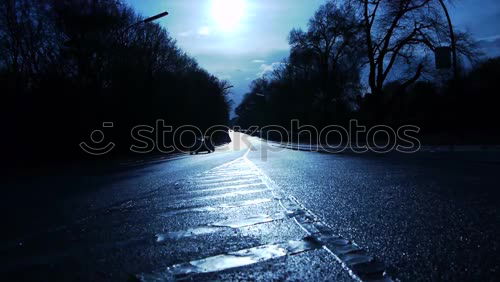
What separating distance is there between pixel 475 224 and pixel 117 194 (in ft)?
22.4

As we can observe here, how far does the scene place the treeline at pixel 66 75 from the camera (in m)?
25.6

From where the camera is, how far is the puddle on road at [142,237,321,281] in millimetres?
3607

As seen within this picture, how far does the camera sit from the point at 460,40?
3084cm

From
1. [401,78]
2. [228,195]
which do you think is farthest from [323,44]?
[228,195]

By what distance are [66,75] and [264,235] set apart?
2849 cm

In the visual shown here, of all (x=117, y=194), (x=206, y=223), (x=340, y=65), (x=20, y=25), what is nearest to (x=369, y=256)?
(x=206, y=223)

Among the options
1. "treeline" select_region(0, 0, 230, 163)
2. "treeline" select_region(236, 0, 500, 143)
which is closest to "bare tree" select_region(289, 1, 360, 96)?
"treeline" select_region(236, 0, 500, 143)

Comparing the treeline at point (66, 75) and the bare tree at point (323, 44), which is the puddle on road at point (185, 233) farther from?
the bare tree at point (323, 44)

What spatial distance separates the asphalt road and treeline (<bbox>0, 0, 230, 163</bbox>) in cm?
1889

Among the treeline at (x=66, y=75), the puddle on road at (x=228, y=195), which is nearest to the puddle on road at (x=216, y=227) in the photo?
the puddle on road at (x=228, y=195)

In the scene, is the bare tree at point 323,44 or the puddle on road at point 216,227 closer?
the puddle on road at point 216,227

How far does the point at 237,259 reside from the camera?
393 centimetres

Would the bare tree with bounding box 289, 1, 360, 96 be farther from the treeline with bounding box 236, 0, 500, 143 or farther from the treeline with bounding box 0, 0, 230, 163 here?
the treeline with bounding box 0, 0, 230, 163

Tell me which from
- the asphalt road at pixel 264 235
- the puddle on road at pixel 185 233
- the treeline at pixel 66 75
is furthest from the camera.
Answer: the treeline at pixel 66 75
